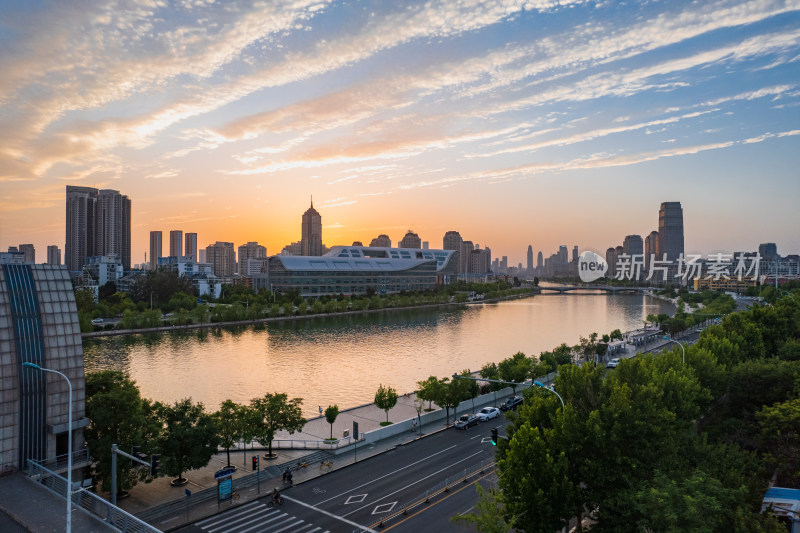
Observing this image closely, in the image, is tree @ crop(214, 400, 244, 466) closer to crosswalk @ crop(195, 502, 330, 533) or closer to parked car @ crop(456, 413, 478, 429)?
crosswalk @ crop(195, 502, 330, 533)

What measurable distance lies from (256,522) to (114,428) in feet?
19.2

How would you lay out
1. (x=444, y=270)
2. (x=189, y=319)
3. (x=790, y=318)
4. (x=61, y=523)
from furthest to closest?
(x=444, y=270) < (x=189, y=319) < (x=790, y=318) < (x=61, y=523)

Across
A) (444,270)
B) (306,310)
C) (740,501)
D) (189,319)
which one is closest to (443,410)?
(740,501)

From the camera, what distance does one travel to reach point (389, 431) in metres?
24.5

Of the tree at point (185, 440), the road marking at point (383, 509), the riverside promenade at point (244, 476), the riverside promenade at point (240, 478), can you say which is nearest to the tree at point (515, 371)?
the riverside promenade at point (244, 476)

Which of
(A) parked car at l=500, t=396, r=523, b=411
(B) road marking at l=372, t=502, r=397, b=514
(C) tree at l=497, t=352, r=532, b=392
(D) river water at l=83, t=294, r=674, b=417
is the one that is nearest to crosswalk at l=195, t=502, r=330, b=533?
(B) road marking at l=372, t=502, r=397, b=514

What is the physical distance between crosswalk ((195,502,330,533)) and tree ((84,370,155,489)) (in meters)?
3.33

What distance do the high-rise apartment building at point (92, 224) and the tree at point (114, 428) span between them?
164 metres

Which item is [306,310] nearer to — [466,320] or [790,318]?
[466,320]

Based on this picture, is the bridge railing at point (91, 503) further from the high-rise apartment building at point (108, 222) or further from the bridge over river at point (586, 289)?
the high-rise apartment building at point (108, 222)

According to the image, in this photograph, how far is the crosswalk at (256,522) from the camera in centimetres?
1547

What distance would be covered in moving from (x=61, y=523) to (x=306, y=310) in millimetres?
69613

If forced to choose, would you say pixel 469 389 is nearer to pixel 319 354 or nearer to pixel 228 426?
pixel 228 426

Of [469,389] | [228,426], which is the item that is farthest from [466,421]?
[228,426]
